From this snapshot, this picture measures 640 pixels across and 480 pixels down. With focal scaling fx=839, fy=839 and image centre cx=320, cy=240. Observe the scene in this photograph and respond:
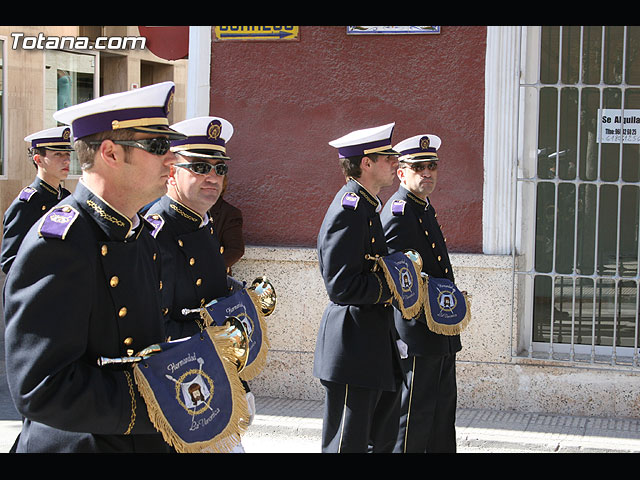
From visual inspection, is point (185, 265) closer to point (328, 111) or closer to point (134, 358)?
point (134, 358)

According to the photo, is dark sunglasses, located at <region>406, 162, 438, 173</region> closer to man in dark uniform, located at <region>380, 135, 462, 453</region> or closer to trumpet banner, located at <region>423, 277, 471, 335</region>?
man in dark uniform, located at <region>380, 135, 462, 453</region>

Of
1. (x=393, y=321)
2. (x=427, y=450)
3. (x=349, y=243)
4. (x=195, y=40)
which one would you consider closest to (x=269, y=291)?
(x=349, y=243)

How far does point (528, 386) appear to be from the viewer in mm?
6652

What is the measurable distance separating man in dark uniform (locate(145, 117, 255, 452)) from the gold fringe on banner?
2.71 feet

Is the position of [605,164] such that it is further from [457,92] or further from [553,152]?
[457,92]

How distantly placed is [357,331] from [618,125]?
3297mm

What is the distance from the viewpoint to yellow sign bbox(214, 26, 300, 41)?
7.12 meters

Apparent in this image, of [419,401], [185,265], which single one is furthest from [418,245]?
[185,265]

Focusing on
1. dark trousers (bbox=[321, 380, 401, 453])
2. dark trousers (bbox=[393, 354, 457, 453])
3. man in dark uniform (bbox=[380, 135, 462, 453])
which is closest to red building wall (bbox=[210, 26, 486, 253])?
man in dark uniform (bbox=[380, 135, 462, 453])

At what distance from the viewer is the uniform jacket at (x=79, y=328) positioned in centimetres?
223

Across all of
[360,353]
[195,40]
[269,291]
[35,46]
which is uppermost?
[35,46]

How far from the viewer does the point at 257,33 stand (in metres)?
Result: 7.23

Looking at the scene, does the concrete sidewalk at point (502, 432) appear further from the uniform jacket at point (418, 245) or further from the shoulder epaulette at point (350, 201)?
the shoulder epaulette at point (350, 201)
